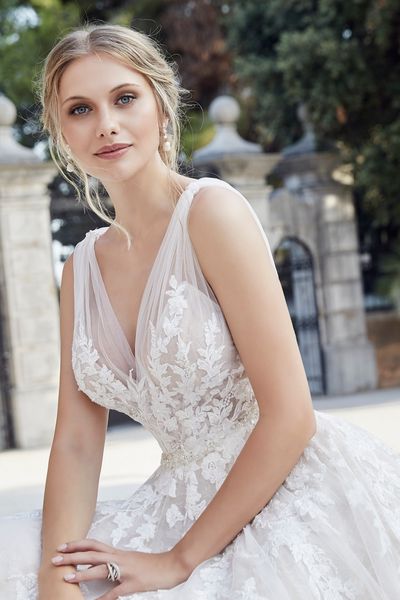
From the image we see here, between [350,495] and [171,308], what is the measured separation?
591mm

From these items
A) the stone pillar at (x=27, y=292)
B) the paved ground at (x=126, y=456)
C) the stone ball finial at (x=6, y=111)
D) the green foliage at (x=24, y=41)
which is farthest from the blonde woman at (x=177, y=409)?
the green foliage at (x=24, y=41)

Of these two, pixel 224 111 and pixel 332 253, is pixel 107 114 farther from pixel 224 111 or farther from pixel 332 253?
pixel 332 253

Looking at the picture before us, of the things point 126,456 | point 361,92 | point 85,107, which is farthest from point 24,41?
point 85,107

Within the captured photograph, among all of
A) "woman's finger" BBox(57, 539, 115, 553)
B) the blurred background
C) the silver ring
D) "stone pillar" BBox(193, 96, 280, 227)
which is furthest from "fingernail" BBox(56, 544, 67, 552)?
"stone pillar" BBox(193, 96, 280, 227)

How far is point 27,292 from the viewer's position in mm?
9914

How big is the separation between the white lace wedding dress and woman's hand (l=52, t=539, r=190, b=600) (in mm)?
46

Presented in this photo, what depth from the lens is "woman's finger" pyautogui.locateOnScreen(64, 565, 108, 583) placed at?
2178mm

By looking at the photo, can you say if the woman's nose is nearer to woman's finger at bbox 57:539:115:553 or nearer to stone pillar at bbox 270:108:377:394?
woman's finger at bbox 57:539:115:553

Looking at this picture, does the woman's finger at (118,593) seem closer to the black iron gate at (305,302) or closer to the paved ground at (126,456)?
the paved ground at (126,456)

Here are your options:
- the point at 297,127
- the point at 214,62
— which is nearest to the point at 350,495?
the point at 297,127

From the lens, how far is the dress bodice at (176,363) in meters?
2.36

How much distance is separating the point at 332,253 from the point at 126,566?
10408mm

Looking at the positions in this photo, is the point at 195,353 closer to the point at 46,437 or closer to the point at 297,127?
the point at 46,437

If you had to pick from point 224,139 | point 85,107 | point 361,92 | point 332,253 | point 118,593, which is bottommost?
point 118,593
